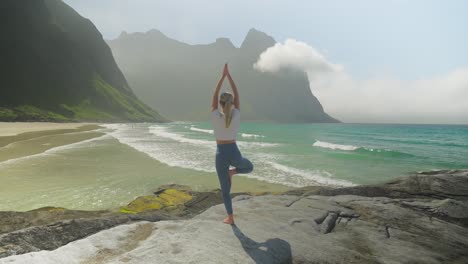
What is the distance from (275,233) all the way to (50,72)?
128m

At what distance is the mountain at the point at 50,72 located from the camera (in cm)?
9094

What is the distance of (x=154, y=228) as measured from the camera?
476 centimetres

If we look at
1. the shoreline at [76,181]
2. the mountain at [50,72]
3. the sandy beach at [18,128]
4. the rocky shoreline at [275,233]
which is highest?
the mountain at [50,72]

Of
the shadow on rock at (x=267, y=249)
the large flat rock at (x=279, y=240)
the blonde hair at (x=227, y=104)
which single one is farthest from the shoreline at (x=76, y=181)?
the shadow on rock at (x=267, y=249)

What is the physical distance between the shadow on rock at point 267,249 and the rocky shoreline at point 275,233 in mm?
15

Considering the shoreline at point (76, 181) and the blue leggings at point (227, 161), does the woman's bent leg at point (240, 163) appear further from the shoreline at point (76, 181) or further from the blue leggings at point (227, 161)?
the shoreline at point (76, 181)

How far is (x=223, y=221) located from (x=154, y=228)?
1252 millimetres

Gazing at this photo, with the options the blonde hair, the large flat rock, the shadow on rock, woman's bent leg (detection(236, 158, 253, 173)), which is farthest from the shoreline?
the shadow on rock

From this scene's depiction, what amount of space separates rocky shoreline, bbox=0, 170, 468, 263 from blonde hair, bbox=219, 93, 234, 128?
1.90 metres

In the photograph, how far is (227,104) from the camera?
4938 millimetres

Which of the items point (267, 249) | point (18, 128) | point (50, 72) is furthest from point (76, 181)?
point (50, 72)

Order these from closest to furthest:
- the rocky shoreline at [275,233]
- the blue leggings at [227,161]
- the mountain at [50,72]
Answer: the rocky shoreline at [275,233]
the blue leggings at [227,161]
the mountain at [50,72]

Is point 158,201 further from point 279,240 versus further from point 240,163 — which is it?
point 279,240

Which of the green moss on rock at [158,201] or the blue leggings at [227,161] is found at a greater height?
the blue leggings at [227,161]
